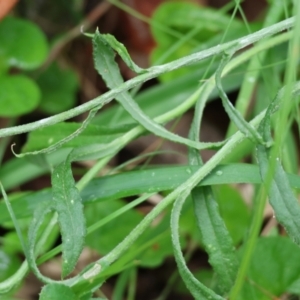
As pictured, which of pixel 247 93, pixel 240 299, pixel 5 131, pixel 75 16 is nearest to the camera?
pixel 5 131

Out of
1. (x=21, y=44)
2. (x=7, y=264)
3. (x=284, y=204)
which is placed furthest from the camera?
(x=21, y=44)

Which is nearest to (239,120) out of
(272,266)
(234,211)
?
(272,266)

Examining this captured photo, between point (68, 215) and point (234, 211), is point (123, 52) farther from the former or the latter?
point (234, 211)

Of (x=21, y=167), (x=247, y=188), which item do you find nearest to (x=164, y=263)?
(x=247, y=188)

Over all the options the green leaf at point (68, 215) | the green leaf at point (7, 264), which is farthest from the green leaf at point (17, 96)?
the green leaf at point (68, 215)

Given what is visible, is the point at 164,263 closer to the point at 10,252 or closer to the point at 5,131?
the point at 10,252

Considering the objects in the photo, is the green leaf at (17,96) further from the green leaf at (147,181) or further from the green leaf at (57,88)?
the green leaf at (147,181)
